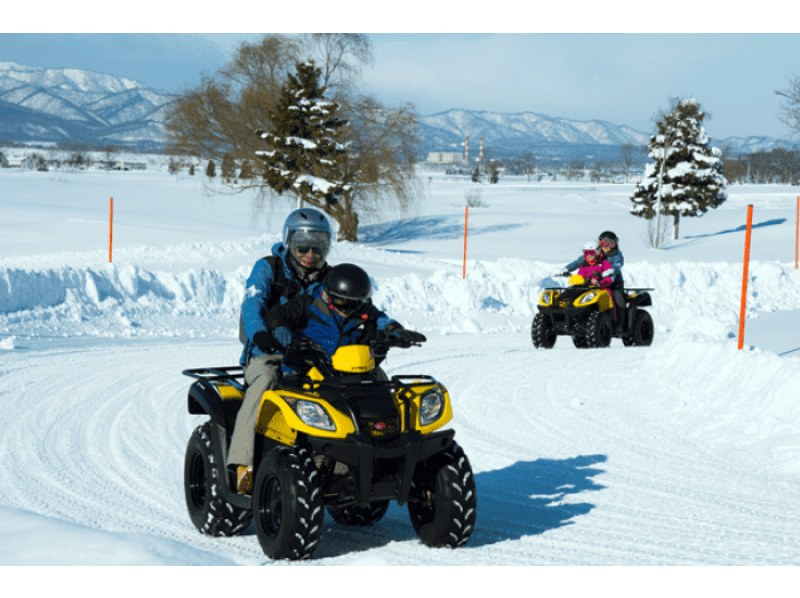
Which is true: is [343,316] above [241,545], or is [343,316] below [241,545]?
above

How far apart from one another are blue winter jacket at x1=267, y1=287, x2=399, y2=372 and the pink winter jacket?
436 inches

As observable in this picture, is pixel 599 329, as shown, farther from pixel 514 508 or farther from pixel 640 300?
pixel 514 508

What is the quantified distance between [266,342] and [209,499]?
1.22 meters

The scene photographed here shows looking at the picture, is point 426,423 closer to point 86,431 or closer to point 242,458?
point 242,458

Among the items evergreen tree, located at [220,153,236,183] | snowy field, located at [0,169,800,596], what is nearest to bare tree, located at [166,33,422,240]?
evergreen tree, located at [220,153,236,183]

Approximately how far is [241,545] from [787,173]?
143m

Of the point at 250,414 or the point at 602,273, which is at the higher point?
the point at 602,273

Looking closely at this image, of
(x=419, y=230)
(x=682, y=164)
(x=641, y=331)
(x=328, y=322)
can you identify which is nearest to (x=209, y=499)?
(x=328, y=322)

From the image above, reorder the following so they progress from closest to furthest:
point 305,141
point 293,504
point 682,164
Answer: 1. point 293,504
2. point 305,141
3. point 682,164

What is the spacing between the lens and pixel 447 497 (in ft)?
19.2

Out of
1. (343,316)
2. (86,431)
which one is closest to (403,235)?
(86,431)

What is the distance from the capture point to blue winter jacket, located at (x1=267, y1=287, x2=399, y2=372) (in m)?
6.25

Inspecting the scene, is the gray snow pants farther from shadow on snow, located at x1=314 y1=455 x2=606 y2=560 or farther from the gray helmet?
the gray helmet

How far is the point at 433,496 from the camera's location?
6016 millimetres
